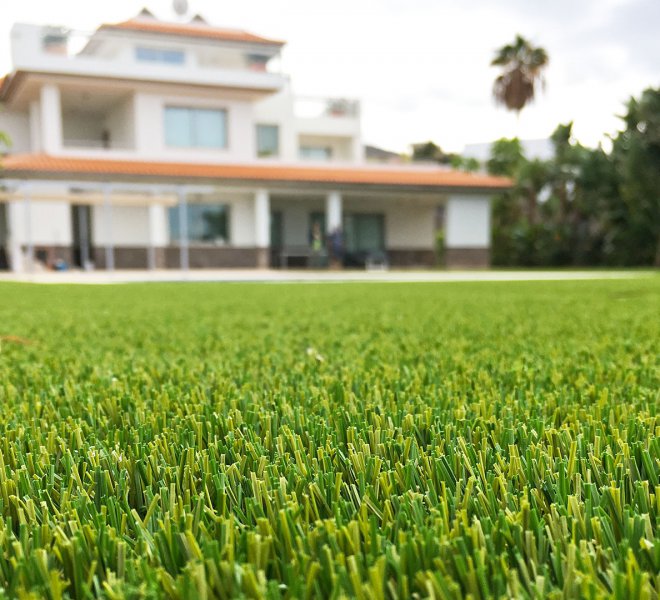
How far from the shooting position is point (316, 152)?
3186 centimetres

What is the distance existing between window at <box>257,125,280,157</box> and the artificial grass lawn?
90.0 feet

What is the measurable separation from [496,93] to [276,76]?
65.2 ft

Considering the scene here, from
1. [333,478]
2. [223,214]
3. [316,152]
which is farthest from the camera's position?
[316,152]

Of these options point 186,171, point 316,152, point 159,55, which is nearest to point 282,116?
point 316,152

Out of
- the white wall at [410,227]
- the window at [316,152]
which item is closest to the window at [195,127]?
the window at [316,152]

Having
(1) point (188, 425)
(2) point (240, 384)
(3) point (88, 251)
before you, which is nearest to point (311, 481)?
(1) point (188, 425)

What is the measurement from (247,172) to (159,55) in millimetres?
6284

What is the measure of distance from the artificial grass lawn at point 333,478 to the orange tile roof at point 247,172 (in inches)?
810

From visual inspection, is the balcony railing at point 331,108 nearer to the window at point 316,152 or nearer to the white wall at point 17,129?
the window at point 316,152

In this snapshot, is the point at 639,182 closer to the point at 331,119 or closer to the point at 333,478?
the point at 331,119

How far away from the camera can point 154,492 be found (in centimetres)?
118

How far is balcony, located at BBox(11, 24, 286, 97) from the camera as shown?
23.3 metres

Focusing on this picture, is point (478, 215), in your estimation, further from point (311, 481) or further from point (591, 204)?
point (311, 481)

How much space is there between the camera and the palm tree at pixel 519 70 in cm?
4109
